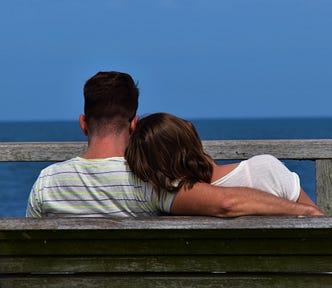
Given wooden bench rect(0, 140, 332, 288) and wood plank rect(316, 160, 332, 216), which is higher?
wooden bench rect(0, 140, 332, 288)

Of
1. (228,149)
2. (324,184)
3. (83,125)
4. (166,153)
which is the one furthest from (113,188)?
(324,184)

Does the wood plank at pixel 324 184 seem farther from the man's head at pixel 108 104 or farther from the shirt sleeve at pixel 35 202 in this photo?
the shirt sleeve at pixel 35 202

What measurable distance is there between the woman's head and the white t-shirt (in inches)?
4.0

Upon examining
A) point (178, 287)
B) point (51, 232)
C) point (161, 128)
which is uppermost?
point (161, 128)

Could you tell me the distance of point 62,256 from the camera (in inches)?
102

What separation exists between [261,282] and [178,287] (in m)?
0.27

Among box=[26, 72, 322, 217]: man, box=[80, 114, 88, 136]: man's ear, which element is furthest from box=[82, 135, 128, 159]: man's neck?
box=[80, 114, 88, 136]: man's ear

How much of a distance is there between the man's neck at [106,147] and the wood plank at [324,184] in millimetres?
1853

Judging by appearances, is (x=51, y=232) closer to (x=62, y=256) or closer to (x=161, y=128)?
(x=62, y=256)

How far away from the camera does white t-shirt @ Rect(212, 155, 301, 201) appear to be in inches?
121

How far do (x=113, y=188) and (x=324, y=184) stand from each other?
218cm

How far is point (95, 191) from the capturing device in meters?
3.05

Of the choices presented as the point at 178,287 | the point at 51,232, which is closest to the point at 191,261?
the point at 178,287

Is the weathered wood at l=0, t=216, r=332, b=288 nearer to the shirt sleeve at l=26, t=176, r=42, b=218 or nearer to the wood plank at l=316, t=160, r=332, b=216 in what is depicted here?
the shirt sleeve at l=26, t=176, r=42, b=218
